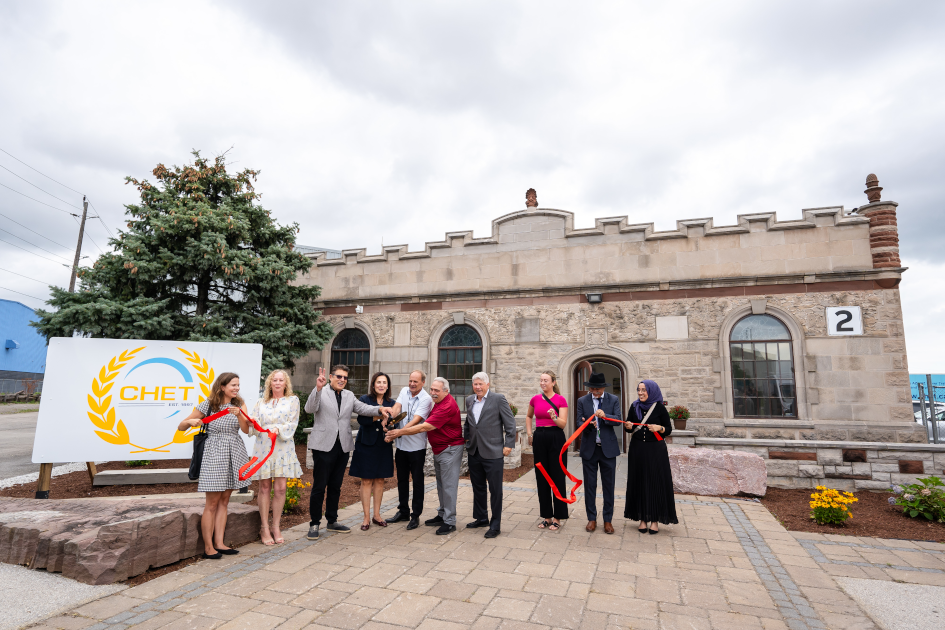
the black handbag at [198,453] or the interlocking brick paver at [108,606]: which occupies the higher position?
the black handbag at [198,453]

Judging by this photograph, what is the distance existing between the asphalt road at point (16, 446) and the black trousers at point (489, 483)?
9.06m

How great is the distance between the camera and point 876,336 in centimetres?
1052

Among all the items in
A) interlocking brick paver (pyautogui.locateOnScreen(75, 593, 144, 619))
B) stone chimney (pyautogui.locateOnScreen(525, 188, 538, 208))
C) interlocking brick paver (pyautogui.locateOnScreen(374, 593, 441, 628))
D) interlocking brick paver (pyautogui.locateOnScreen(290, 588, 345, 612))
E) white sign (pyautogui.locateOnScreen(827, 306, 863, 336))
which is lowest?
interlocking brick paver (pyautogui.locateOnScreen(75, 593, 144, 619))

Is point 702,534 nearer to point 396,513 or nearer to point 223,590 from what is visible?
point 396,513

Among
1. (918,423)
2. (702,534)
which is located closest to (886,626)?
(702,534)

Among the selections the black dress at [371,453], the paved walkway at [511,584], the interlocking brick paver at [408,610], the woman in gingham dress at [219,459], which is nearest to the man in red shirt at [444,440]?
the black dress at [371,453]

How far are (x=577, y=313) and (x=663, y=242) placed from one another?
2684 mm

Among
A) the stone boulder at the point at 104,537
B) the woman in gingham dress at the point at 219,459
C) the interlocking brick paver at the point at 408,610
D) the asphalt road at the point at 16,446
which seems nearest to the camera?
the interlocking brick paver at the point at 408,610

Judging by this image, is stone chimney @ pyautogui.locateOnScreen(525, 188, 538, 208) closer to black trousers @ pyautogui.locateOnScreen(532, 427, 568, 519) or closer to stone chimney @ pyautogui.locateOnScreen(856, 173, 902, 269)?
stone chimney @ pyautogui.locateOnScreen(856, 173, 902, 269)

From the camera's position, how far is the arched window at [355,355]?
569 inches

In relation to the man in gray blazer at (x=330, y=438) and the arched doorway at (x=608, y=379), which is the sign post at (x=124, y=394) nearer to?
the man in gray blazer at (x=330, y=438)

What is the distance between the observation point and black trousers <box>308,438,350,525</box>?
5.59 metres

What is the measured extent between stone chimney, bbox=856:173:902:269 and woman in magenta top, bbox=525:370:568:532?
9.25 m

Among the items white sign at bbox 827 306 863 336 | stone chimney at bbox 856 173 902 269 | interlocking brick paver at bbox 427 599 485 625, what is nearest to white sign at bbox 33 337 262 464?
interlocking brick paver at bbox 427 599 485 625
